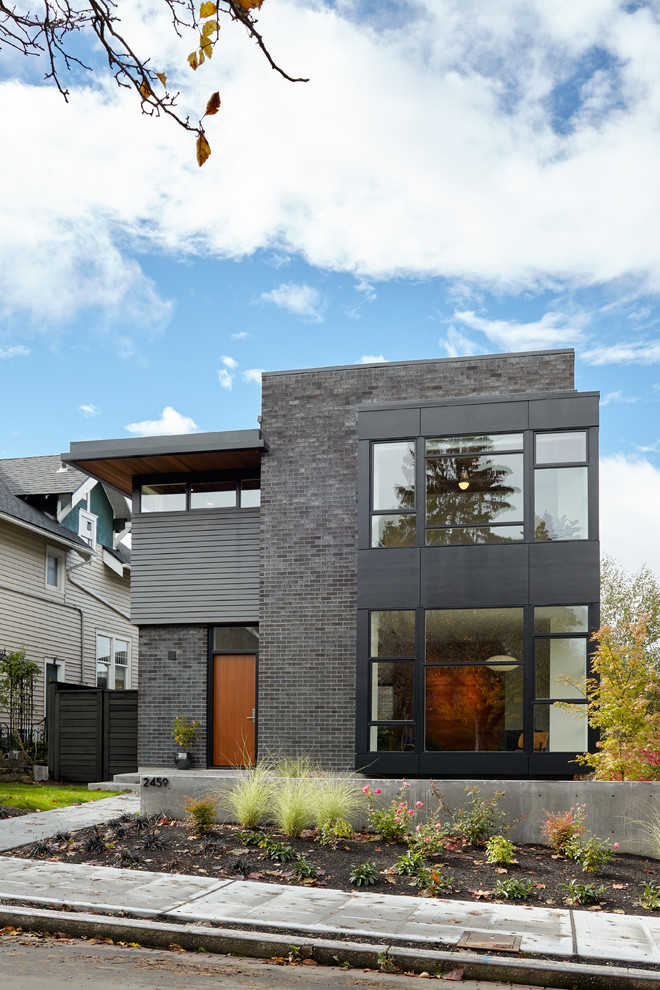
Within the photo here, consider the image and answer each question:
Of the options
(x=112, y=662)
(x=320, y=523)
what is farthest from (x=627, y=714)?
(x=112, y=662)

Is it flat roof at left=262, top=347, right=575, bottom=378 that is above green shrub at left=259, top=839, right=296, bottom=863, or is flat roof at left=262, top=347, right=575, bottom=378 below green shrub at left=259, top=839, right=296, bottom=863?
above

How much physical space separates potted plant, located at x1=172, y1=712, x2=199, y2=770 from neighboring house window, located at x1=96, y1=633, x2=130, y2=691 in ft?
31.9

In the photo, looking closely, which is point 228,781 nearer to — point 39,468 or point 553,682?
point 553,682

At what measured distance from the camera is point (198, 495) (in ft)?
56.6

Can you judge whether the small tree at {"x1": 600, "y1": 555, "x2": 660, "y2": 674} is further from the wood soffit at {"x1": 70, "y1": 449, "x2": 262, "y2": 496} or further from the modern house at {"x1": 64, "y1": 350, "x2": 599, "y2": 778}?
the wood soffit at {"x1": 70, "y1": 449, "x2": 262, "y2": 496}

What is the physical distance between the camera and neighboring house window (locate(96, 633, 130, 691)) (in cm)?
2578

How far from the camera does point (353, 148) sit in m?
5.82

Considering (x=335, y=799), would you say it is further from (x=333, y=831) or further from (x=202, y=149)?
(x=202, y=149)

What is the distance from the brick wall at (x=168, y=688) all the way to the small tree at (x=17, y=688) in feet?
11.1

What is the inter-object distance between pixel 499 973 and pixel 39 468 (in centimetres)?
2112

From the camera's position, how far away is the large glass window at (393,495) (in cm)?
1467

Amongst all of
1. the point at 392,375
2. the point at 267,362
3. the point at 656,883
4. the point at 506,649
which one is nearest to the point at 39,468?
the point at 267,362

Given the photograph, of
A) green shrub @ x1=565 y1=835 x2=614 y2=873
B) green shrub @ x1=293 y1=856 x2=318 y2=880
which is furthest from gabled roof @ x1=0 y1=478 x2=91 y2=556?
green shrub @ x1=565 y1=835 x2=614 y2=873

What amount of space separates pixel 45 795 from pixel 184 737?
2553 mm
